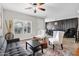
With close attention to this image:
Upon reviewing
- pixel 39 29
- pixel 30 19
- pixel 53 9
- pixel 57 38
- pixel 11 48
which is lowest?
pixel 11 48

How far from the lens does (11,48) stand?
6.02ft

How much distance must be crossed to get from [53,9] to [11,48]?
1.03 m

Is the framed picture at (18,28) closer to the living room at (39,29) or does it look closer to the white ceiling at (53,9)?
the living room at (39,29)

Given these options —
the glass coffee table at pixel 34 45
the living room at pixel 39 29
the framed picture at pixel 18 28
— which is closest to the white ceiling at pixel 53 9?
the living room at pixel 39 29

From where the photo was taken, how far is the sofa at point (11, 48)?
1832mm

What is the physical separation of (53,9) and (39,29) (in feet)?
1.45

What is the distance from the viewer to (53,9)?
6.02 ft

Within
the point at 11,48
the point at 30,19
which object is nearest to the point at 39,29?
the point at 30,19

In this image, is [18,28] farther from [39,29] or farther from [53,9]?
[53,9]

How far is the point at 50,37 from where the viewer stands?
74.1 inches

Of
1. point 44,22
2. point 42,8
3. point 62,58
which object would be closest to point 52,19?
point 44,22

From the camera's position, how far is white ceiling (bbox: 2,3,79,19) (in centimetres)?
181

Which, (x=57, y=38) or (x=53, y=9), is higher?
(x=53, y=9)

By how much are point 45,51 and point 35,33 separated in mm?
377
